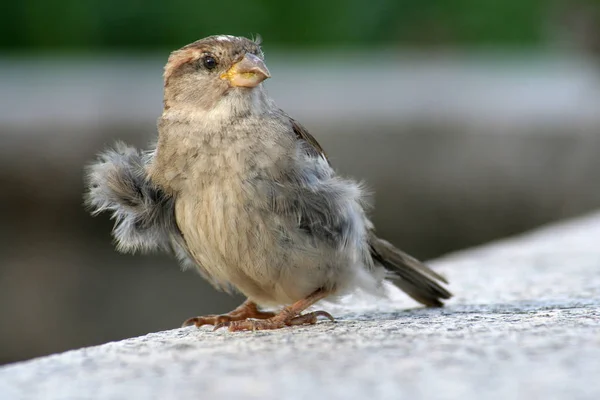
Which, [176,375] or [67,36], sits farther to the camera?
[67,36]

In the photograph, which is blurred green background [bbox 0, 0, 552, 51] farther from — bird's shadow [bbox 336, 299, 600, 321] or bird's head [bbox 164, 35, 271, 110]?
bird's shadow [bbox 336, 299, 600, 321]

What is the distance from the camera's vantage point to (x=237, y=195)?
2502mm

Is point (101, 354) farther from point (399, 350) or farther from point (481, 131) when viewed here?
point (481, 131)

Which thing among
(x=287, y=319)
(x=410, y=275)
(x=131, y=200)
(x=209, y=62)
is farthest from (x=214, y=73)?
(x=410, y=275)

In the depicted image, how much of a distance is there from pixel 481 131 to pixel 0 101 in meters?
2.78

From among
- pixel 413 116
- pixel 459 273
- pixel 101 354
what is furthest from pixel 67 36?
pixel 101 354

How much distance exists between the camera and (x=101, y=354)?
1.96 m

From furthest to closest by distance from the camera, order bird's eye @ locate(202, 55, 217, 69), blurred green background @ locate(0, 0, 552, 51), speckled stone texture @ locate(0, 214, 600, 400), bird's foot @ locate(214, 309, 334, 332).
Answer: blurred green background @ locate(0, 0, 552, 51)
bird's eye @ locate(202, 55, 217, 69)
bird's foot @ locate(214, 309, 334, 332)
speckled stone texture @ locate(0, 214, 600, 400)

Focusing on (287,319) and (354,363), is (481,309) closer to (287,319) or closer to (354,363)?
(287,319)

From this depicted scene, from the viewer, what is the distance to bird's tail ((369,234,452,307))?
120 inches

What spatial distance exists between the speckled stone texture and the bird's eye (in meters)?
0.74

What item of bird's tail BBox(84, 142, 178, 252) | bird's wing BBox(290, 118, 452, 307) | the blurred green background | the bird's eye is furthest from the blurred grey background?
the bird's eye

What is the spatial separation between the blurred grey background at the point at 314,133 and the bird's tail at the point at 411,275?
2.02m

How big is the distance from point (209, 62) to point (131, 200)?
17.3 inches
